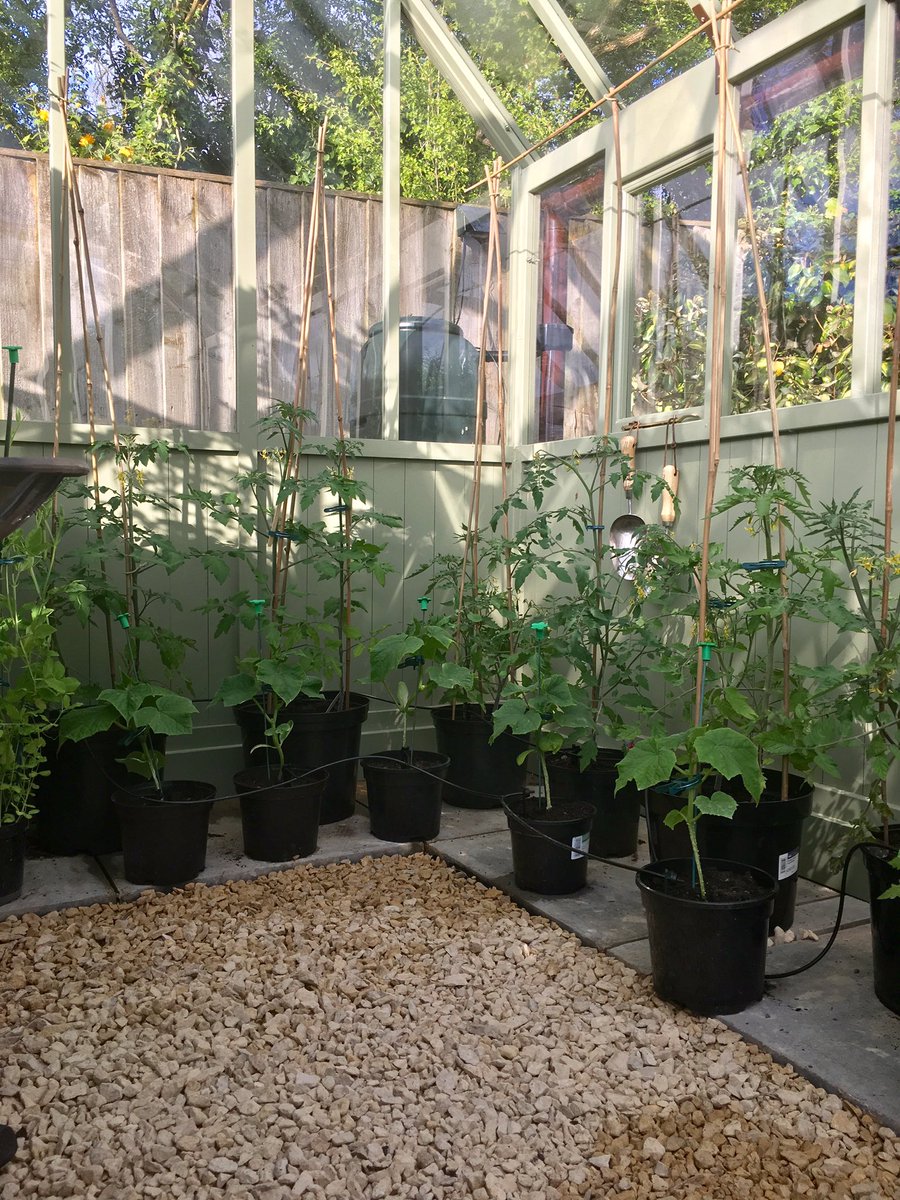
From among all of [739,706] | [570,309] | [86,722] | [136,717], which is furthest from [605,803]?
[570,309]

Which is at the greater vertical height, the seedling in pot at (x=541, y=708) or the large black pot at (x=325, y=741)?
the seedling in pot at (x=541, y=708)

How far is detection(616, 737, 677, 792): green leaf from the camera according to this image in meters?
1.83

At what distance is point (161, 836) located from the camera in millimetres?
2514

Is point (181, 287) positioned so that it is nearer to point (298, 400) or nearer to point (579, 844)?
point (298, 400)

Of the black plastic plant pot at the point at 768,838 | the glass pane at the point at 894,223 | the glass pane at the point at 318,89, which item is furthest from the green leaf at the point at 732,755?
the glass pane at the point at 318,89

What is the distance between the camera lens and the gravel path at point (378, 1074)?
4.73ft

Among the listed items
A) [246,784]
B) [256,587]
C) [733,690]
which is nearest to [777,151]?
[733,690]

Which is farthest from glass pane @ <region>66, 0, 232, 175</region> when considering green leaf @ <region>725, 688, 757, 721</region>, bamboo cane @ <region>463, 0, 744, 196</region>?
green leaf @ <region>725, 688, 757, 721</region>

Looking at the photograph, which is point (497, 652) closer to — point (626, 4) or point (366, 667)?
point (366, 667)

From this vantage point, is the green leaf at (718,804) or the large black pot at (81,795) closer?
the green leaf at (718,804)

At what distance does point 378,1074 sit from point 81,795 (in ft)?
4.63

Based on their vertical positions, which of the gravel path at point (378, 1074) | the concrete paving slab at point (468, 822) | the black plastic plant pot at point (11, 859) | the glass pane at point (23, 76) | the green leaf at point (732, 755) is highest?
the glass pane at point (23, 76)

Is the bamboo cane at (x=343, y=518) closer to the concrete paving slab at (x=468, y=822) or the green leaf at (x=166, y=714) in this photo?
the concrete paving slab at (x=468, y=822)

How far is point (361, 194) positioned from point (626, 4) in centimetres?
111
